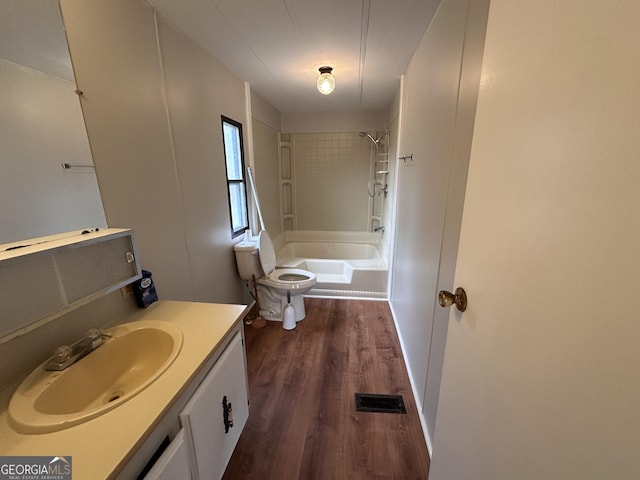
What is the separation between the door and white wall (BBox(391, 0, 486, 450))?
0.39m

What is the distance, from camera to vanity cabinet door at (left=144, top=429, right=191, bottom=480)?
27.3 inches

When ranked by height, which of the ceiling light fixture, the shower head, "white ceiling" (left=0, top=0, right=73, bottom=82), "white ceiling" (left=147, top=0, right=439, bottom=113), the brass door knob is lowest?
the brass door knob

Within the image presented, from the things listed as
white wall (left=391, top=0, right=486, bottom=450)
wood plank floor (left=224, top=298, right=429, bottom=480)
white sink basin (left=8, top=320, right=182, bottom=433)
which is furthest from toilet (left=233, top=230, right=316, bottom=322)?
white sink basin (left=8, top=320, right=182, bottom=433)

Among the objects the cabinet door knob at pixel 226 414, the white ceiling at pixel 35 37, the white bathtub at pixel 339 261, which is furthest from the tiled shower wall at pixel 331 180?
the cabinet door knob at pixel 226 414

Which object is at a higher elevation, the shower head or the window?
the shower head

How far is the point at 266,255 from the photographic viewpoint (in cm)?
253

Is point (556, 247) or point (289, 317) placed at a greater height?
point (556, 247)

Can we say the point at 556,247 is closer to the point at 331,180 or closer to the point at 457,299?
the point at 457,299

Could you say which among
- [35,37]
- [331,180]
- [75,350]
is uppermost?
[35,37]

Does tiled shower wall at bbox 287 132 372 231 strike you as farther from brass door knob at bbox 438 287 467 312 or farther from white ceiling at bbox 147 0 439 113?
brass door knob at bbox 438 287 467 312

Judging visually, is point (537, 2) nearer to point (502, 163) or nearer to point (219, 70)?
point (502, 163)

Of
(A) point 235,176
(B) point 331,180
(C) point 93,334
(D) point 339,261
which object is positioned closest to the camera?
(C) point 93,334

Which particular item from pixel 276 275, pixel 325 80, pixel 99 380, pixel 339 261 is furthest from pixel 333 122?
pixel 99 380

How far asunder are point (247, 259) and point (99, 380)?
150 cm
